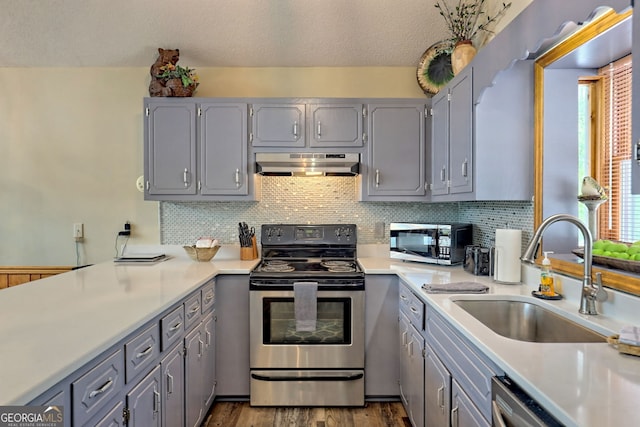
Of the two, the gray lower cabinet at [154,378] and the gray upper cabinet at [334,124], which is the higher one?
the gray upper cabinet at [334,124]

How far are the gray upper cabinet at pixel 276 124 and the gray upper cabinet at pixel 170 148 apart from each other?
1.56 feet

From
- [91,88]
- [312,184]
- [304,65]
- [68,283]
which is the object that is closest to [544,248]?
[312,184]

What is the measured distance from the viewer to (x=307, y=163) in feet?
9.18

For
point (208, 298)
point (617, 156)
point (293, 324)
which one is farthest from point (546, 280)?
point (208, 298)

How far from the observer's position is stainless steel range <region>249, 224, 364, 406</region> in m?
2.48

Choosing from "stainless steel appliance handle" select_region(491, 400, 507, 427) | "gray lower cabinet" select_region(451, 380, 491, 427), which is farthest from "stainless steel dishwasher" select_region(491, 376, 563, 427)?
"gray lower cabinet" select_region(451, 380, 491, 427)

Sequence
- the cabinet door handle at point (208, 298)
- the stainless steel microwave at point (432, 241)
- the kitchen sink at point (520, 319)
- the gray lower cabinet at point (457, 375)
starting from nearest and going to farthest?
the gray lower cabinet at point (457, 375)
the kitchen sink at point (520, 319)
the cabinet door handle at point (208, 298)
the stainless steel microwave at point (432, 241)

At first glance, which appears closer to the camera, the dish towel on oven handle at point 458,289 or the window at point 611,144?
the window at point 611,144

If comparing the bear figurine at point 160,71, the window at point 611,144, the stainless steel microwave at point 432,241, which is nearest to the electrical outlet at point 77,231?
the bear figurine at point 160,71

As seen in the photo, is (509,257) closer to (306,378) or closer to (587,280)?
(587,280)

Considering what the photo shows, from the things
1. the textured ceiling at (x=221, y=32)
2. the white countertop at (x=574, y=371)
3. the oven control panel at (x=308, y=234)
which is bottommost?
the white countertop at (x=574, y=371)

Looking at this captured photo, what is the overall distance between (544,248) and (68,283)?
2.53 metres

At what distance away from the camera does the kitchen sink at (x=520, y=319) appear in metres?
1.54

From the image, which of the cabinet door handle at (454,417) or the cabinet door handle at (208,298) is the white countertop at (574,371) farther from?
the cabinet door handle at (208,298)
